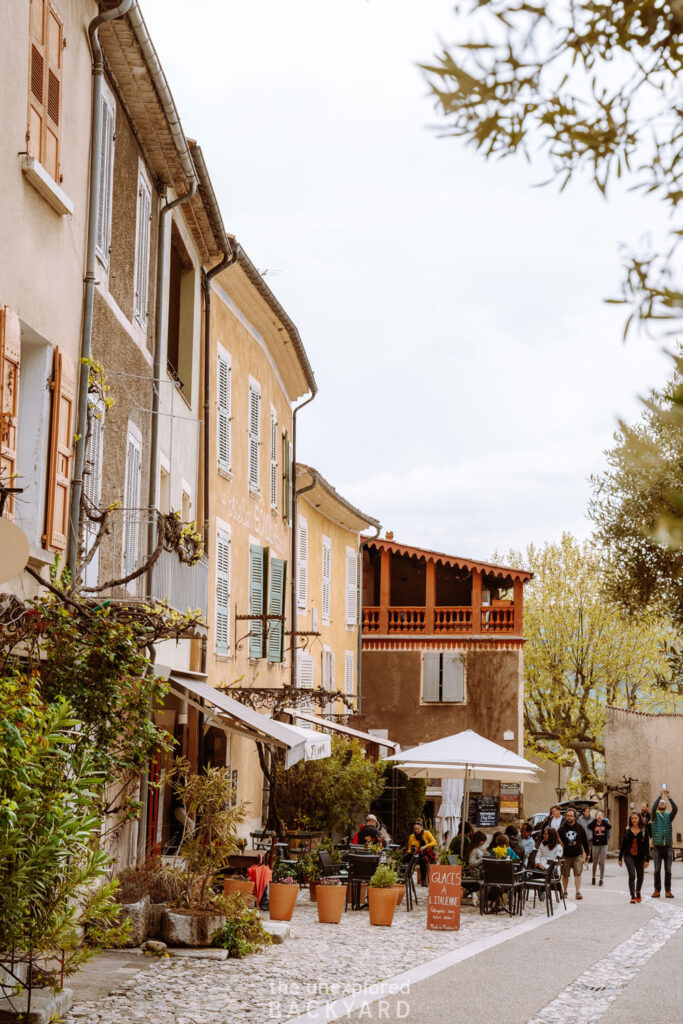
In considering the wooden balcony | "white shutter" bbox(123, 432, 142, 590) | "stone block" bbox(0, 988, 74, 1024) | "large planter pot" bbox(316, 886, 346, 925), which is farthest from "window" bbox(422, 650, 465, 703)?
"stone block" bbox(0, 988, 74, 1024)

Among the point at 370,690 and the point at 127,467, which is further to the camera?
the point at 370,690

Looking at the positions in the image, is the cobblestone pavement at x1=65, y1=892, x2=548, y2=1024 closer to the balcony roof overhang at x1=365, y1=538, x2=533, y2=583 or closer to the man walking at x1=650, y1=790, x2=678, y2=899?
the man walking at x1=650, y1=790, x2=678, y2=899

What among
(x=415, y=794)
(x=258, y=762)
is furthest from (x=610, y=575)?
(x=415, y=794)

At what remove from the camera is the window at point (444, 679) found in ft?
120

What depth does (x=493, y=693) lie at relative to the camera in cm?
3634

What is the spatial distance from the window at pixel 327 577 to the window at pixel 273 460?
7.51 meters

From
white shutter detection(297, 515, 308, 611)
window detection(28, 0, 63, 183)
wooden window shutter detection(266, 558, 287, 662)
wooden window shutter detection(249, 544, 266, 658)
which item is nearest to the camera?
window detection(28, 0, 63, 183)

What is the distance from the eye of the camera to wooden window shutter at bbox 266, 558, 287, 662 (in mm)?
24281

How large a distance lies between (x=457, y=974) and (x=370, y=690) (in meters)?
25.3

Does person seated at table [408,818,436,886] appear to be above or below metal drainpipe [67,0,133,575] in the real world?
below

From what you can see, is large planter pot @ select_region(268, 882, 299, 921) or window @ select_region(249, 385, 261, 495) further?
window @ select_region(249, 385, 261, 495)

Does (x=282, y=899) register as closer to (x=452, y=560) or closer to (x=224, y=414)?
(x=224, y=414)

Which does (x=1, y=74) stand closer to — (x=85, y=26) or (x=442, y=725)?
(x=85, y=26)

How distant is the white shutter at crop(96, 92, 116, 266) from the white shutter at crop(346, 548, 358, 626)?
76.3 ft
